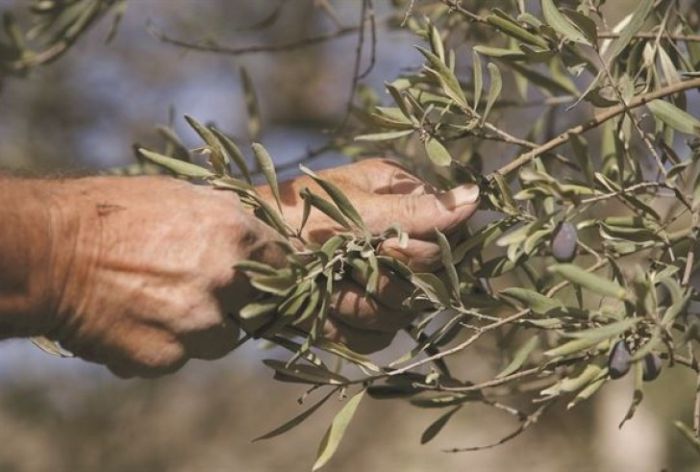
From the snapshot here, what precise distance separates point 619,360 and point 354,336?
1.17ft

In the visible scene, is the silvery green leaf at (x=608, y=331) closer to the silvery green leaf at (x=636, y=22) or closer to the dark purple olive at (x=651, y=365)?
the dark purple olive at (x=651, y=365)

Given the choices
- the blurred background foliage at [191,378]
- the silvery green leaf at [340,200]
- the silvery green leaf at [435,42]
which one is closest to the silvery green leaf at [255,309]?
the silvery green leaf at [340,200]

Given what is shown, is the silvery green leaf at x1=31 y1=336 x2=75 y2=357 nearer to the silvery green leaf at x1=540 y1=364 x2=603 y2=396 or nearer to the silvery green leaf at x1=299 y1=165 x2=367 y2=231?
the silvery green leaf at x1=299 y1=165 x2=367 y2=231

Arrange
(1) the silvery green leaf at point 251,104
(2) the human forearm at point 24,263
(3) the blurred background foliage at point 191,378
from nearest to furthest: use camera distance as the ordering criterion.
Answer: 1. (2) the human forearm at point 24,263
2. (1) the silvery green leaf at point 251,104
3. (3) the blurred background foliage at point 191,378

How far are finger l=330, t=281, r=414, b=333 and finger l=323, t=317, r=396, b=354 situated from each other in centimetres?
1

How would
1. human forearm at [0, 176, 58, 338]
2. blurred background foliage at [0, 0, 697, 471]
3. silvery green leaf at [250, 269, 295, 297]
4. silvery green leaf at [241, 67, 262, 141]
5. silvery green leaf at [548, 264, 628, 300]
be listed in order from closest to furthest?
silvery green leaf at [548, 264, 628, 300] → silvery green leaf at [250, 269, 295, 297] → human forearm at [0, 176, 58, 338] → silvery green leaf at [241, 67, 262, 141] → blurred background foliage at [0, 0, 697, 471]

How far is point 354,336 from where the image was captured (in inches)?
51.9

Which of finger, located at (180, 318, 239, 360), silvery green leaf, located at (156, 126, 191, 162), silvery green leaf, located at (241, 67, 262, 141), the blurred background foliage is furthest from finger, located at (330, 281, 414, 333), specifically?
the blurred background foliage

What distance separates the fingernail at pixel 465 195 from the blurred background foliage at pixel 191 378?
3.67 m

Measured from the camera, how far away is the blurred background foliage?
550 centimetres

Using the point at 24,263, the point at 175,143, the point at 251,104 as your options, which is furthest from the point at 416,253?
the point at 251,104

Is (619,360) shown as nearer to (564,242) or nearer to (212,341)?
(564,242)

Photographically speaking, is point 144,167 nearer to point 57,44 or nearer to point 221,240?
point 57,44

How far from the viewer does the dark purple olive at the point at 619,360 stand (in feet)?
3.40
